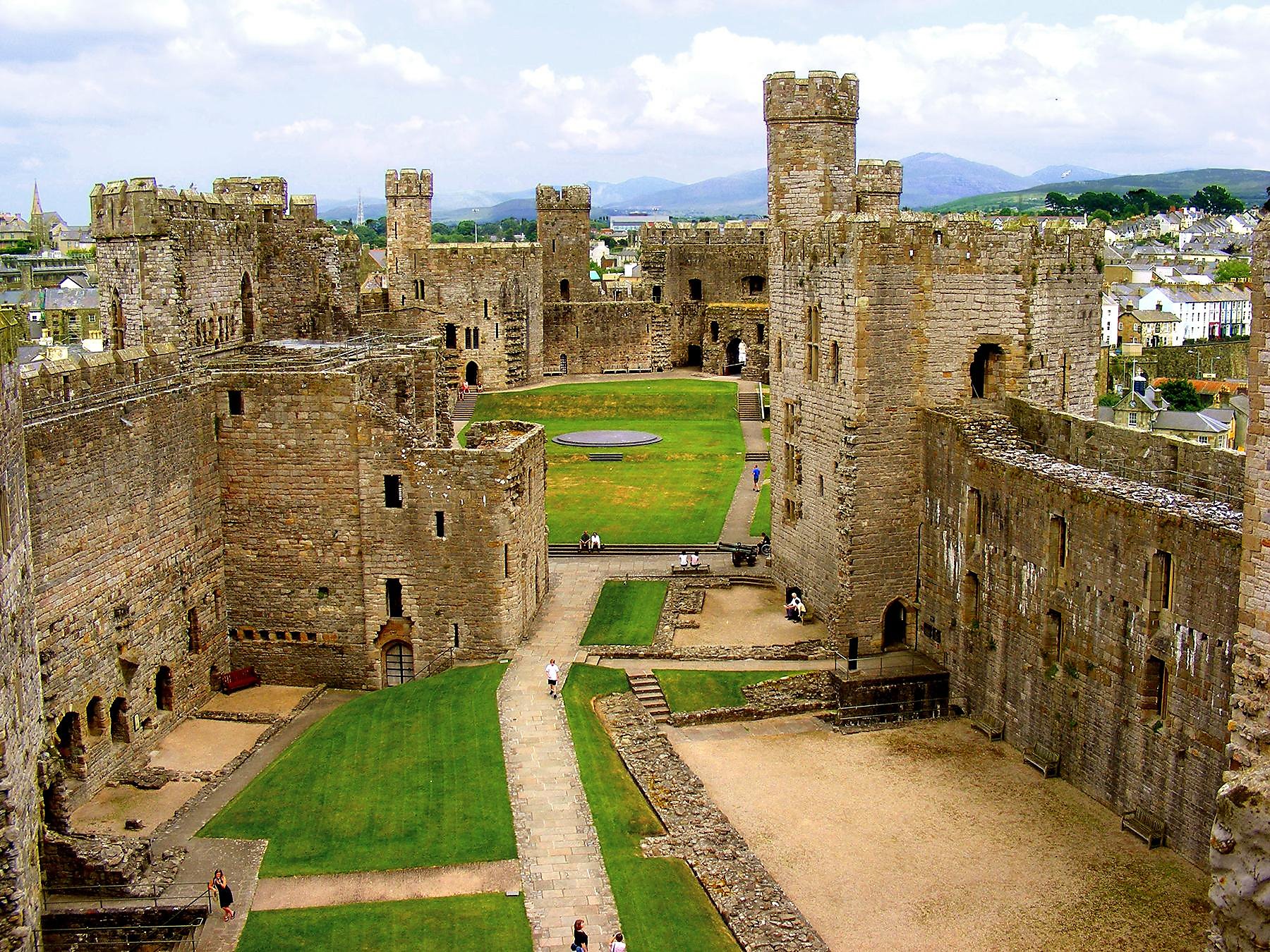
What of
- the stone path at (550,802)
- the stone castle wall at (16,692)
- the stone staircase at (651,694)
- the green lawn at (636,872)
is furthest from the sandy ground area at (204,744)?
the stone staircase at (651,694)

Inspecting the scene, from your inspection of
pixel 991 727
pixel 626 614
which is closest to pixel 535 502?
pixel 626 614

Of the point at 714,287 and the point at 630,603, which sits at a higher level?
the point at 714,287

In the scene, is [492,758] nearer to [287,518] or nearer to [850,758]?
[850,758]

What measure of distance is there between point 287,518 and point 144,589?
446 cm

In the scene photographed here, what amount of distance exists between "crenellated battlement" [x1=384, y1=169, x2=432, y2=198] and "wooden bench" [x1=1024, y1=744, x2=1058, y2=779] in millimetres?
56230

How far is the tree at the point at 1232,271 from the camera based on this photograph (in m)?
151

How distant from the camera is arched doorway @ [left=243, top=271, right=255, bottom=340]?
40.4 m

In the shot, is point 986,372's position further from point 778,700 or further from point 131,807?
point 131,807

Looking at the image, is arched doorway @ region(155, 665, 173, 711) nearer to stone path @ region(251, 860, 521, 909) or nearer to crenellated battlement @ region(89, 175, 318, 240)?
stone path @ region(251, 860, 521, 909)

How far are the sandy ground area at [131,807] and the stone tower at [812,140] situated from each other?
21627 mm

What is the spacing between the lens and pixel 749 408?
6638 centimetres

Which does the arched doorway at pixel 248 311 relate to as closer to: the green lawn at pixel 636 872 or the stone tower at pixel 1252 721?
the green lawn at pixel 636 872

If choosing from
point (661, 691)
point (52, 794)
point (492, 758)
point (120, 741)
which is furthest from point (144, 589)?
point (661, 691)

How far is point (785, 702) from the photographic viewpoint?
103ft
